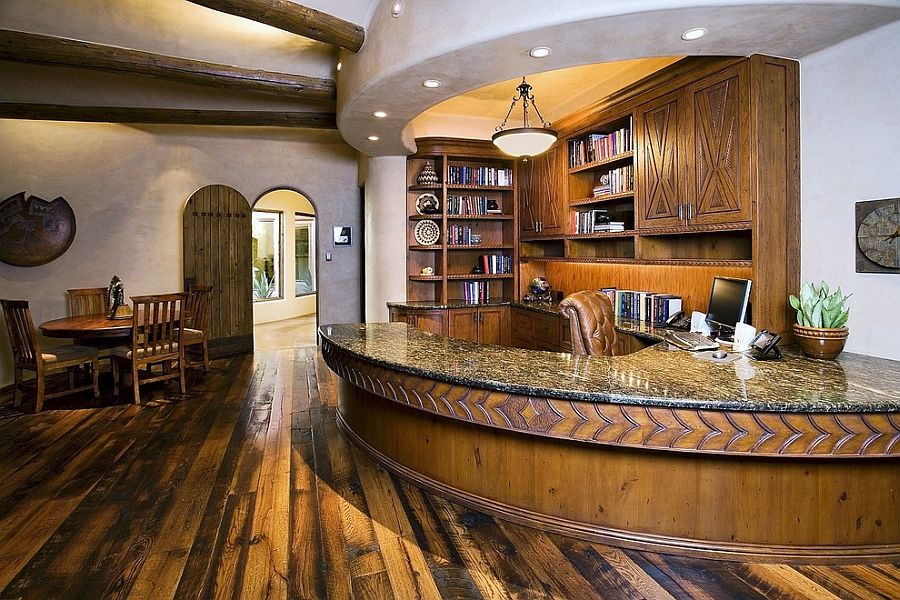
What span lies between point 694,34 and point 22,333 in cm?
559

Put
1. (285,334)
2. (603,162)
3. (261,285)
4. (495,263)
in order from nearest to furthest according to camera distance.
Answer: (603,162)
(495,263)
(285,334)
(261,285)

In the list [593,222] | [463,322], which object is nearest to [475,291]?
[463,322]

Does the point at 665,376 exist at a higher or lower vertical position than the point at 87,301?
lower

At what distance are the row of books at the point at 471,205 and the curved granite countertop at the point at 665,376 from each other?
10.6ft

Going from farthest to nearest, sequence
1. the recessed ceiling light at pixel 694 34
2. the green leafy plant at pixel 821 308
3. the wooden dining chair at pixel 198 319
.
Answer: the wooden dining chair at pixel 198 319
the green leafy plant at pixel 821 308
the recessed ceiling light at pixel 694 34

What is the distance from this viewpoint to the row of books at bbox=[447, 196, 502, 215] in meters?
5.99

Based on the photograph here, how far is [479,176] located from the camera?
6.04 metres

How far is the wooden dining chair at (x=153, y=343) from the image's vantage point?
4.55 meters

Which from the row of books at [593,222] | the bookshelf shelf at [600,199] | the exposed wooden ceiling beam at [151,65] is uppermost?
the exposed wooden ceiling beam at [151,65]

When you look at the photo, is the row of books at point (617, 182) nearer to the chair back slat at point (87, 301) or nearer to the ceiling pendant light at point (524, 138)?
the ceiling pendant light at point (524, 138)

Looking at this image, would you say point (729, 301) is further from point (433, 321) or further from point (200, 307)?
point (200, 307)

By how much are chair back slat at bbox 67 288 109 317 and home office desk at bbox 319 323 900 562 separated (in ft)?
15.4

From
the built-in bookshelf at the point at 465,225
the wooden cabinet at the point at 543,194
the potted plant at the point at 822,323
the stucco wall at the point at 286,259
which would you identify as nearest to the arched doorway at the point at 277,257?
the stucco wall at the point at 286,259

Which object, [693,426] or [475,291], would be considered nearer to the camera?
[693,426]
